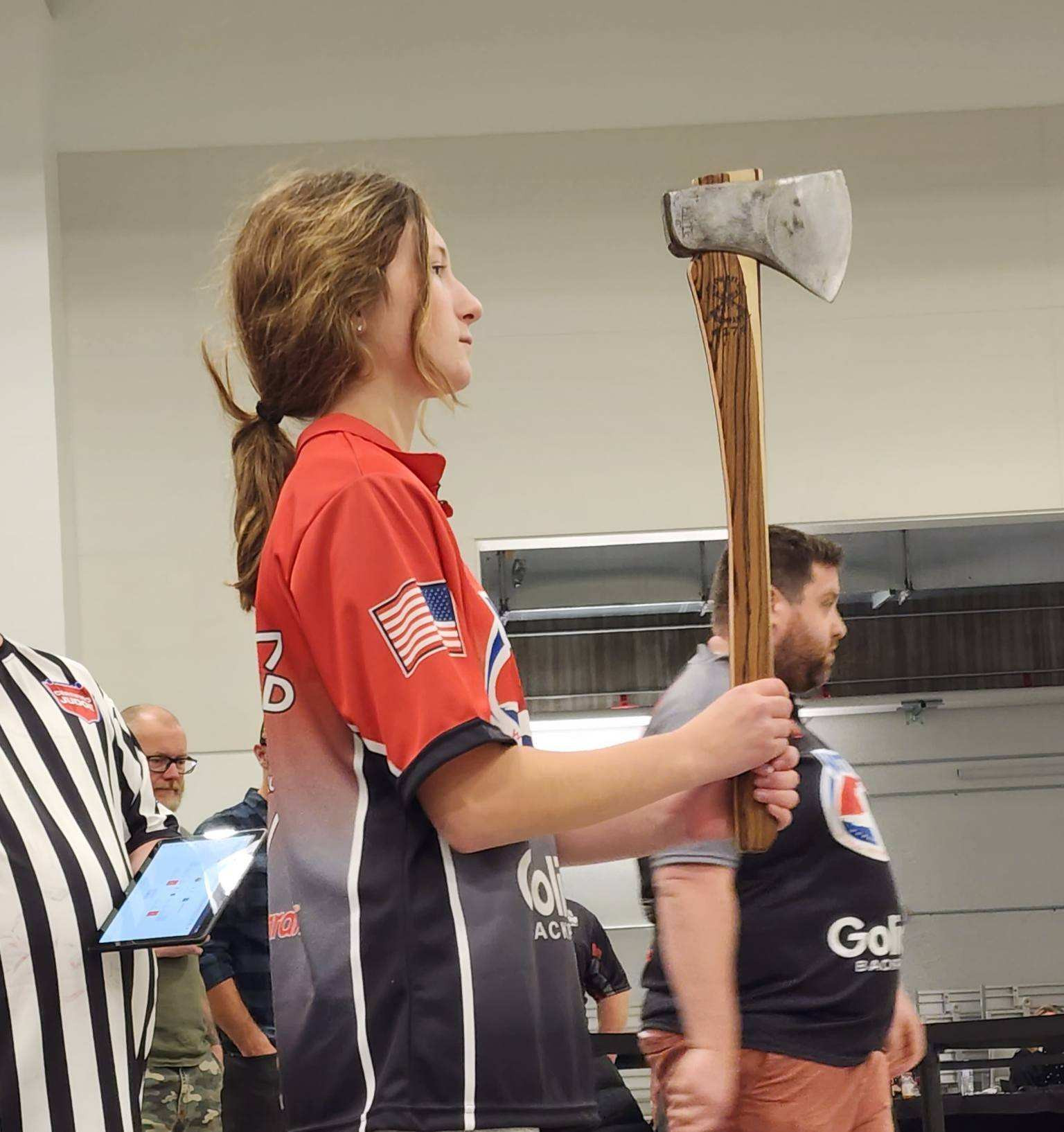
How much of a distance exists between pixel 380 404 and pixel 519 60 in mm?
4352

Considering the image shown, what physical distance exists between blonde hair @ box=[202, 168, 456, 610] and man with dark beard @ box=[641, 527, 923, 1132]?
44.2 inches

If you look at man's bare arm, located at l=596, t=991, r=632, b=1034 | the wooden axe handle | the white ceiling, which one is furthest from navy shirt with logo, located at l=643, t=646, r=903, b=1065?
the white ceiling

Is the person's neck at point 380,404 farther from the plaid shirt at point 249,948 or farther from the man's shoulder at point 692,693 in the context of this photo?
the plaid shirt at point 249,948

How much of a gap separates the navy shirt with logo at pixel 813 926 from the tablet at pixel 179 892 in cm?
78

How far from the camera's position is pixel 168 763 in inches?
174

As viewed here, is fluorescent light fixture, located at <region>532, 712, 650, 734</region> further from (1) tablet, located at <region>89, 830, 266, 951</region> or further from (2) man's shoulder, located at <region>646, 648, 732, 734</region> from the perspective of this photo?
(1) tablet, located at <region>89, 830, 266, 951</region>

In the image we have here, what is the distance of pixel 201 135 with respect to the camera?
17.5 ft

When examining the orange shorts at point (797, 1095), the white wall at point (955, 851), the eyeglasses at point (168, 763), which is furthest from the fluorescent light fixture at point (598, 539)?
the orange shorts at point (797, 1095)

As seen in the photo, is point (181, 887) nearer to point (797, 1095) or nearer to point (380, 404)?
point (380, 404)

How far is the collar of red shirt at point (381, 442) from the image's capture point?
121cm

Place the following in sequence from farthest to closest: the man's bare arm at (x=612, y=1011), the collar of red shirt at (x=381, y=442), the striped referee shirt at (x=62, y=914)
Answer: the man's bare arm at (x=612, y=1011)
the striped referee shirt at (x=62, y=914)
the collar of red shirt at (x=381, y=442)

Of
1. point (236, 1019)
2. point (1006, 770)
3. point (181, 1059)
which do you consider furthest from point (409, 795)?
point (1006, 770)

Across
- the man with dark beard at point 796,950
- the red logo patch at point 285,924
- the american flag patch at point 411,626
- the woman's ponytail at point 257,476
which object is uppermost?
the woman's ponytail at point 257,476

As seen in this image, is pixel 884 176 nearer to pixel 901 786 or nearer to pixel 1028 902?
pixel 901 786
